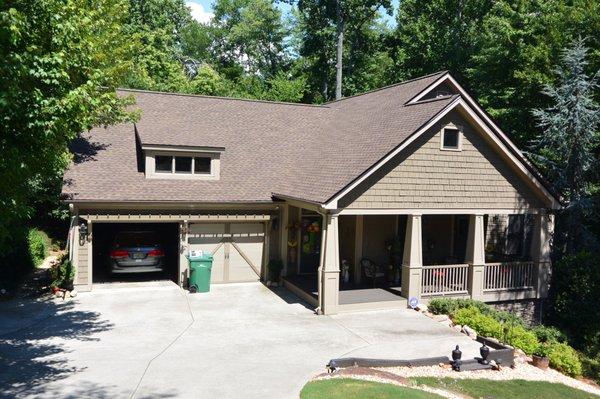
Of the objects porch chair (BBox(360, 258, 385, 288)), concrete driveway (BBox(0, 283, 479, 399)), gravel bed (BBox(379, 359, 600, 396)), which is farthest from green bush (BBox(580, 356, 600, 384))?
porch chair (BBox(360, 258, 385, 288))

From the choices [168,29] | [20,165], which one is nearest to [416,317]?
[20,165]

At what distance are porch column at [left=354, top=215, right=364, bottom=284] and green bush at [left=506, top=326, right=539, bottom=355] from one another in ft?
20.6

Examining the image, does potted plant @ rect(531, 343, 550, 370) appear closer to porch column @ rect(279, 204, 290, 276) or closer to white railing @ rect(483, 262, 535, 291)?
white railing @ rect(483, 262, 535, 291)

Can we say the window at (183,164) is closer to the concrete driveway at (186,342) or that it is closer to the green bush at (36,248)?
the concrete driveway at (186,342)

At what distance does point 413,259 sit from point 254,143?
8564 millimetres

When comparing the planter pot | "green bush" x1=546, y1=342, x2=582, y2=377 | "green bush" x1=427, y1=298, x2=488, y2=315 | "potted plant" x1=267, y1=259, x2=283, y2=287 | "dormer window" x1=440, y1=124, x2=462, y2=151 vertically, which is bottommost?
"green bush" x1=546, y1=342, x2=582, y2=377

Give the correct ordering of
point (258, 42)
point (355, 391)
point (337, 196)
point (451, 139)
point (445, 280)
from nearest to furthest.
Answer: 1. point (355, 391)
2. point (337, 196)
3. point (451, 139)
4. point (445, 280)
5. point (258, 42)

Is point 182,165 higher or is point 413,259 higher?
point 182,165

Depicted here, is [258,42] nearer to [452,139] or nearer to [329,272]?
[452,139]

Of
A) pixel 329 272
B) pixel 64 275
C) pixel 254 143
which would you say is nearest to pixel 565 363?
pixel 329 272

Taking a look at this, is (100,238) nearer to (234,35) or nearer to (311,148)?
(311,148)

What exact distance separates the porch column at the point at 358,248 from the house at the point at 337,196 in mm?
42

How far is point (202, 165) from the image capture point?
62.3 ft

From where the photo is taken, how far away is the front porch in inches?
629
